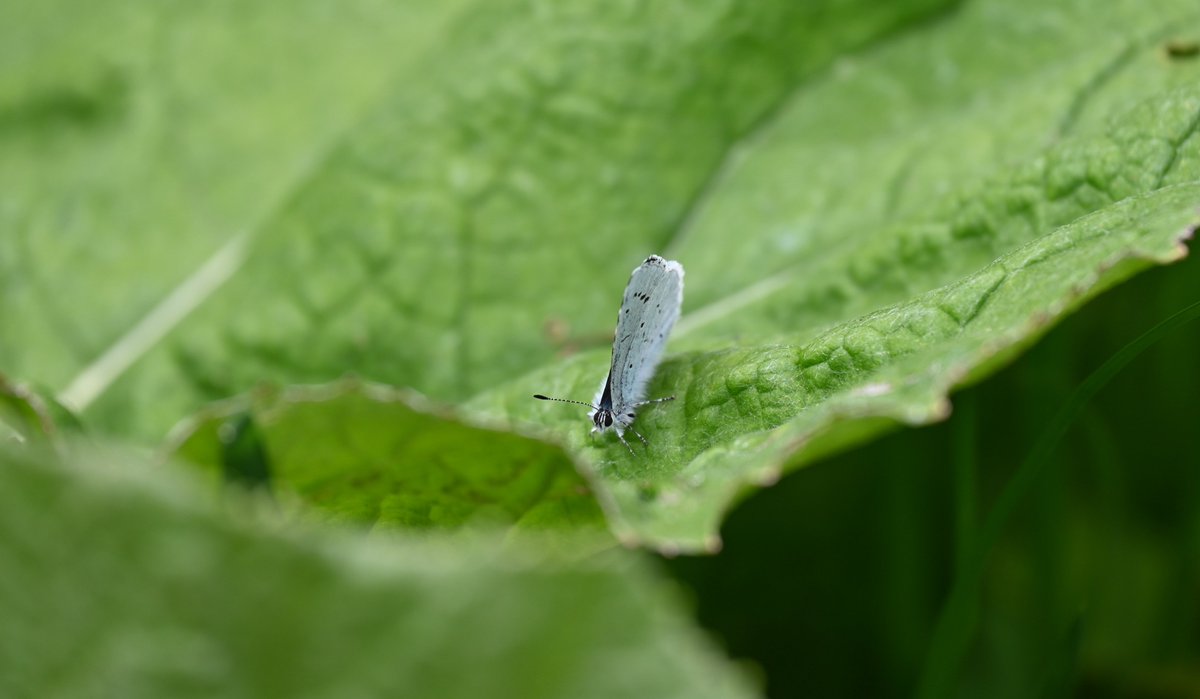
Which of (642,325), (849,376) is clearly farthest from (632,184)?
(849,376)

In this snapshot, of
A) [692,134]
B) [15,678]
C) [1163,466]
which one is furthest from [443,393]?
[1163,466]

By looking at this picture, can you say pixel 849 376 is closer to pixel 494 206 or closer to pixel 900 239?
pixel 900 239

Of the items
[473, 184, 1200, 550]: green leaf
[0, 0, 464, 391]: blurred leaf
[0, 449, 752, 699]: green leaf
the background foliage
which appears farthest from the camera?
[0, 0, 464, 391]: blurred leaf

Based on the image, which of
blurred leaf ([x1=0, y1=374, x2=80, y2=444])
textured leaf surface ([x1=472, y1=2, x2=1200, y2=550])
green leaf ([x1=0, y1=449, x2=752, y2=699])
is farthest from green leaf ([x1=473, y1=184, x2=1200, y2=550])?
blurred leaf ([x1=0, y1=374, x2=80, y2=444])

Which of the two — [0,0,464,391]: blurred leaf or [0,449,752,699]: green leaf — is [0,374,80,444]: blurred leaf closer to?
[0,449,752,699]: green leaf

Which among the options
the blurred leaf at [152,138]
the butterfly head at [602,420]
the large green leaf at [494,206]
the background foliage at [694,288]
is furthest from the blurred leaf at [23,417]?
the blurred leaf at [152,138]
